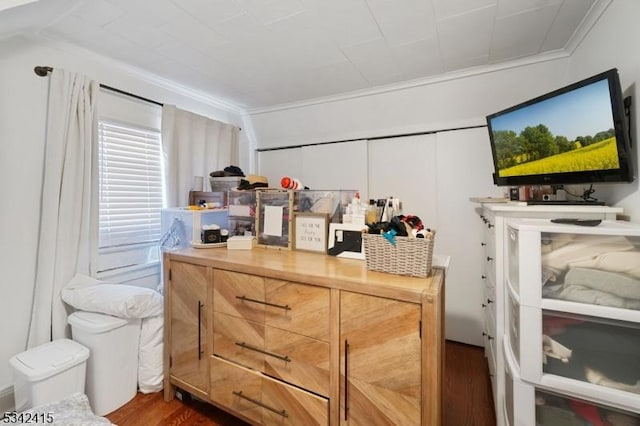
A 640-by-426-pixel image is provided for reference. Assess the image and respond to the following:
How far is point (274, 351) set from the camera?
1294 millimetres

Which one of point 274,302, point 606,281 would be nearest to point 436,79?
point 606,281

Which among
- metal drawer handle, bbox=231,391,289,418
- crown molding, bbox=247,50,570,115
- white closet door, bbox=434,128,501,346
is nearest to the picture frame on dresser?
metal drawer handle, bbox=231,391,289,418

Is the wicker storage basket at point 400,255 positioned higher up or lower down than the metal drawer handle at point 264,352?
higher up

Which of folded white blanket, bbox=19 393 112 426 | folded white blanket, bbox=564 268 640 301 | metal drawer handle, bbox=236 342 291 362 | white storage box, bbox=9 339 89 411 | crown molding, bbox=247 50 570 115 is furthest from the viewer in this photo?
crown molding, bbox=247 50 570 115

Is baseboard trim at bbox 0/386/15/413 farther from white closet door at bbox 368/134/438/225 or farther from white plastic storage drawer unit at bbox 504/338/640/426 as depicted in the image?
white closet door at bbox 368/134/438/225

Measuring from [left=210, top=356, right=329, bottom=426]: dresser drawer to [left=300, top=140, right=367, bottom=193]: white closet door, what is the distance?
2.08 metres

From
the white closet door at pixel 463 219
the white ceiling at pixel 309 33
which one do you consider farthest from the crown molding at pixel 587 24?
the white closet door at pixel 463 219

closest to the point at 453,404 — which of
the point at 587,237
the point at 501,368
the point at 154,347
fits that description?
the point at 501,368

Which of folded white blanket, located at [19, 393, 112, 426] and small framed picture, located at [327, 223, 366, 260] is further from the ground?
small framed picture, located at [327, 223, 366, 260]

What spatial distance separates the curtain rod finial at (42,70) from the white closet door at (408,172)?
8.52ft

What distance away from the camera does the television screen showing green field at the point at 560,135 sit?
1.21 m

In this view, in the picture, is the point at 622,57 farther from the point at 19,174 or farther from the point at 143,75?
the point at 19,174

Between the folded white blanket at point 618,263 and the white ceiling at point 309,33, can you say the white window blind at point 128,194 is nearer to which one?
the white ceiling at point 309,33

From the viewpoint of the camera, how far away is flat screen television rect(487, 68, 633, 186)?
1164 millimetres
